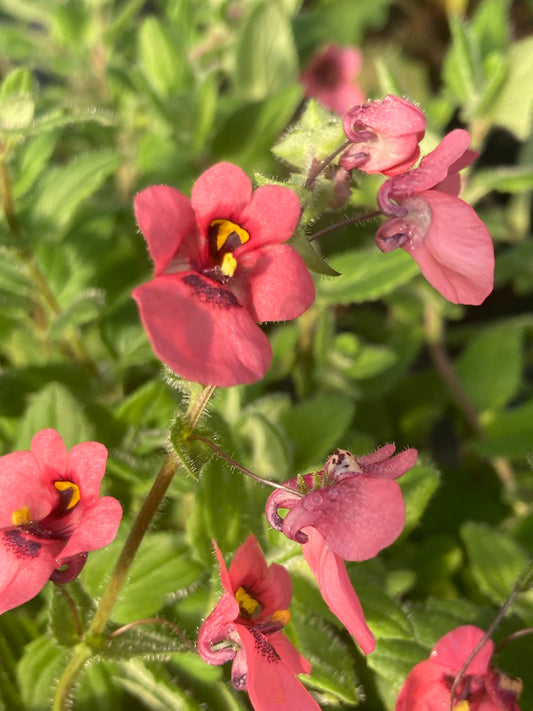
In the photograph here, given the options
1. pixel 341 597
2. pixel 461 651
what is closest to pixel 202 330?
pixel 341 597

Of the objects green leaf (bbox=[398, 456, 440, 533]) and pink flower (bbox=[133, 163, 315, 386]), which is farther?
green leaf (bbox=[398, 456, 440, 533])

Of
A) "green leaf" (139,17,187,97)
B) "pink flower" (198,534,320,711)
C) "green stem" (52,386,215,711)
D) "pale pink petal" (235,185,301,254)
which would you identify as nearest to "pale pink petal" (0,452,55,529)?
"green stem" (52,386,215,711)

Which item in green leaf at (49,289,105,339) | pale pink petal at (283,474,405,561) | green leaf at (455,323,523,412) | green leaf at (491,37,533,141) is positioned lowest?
green leaf at (455,323,523,412)

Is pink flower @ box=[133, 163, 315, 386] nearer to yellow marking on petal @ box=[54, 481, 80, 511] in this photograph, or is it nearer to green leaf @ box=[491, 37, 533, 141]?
yellow marking on petal @ box=[54, 481, 80, 511]

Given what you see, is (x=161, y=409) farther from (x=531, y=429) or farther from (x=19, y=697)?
(x=531, y=429)

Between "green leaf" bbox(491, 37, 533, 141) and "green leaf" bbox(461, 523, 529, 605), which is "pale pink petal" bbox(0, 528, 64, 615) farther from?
"green leaf" bbox(491, 37, 533, 141)

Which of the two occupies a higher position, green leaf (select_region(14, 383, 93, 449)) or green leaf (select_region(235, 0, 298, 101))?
green leaf (select_region(235, 0, 298, 101))

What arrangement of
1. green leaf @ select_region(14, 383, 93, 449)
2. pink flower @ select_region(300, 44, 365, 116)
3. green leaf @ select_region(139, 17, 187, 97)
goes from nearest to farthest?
green leaf @ select_region(14, 383, 93, 449) < green leaf @ select_region(139, 17, 187, 97) < pink flower @ select_region(300, 44, 365, 116)

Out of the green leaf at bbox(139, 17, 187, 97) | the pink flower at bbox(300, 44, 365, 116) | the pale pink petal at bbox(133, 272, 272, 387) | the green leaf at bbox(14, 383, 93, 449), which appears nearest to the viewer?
the pale pink petal at bbox(133, 272, 272, 387)
